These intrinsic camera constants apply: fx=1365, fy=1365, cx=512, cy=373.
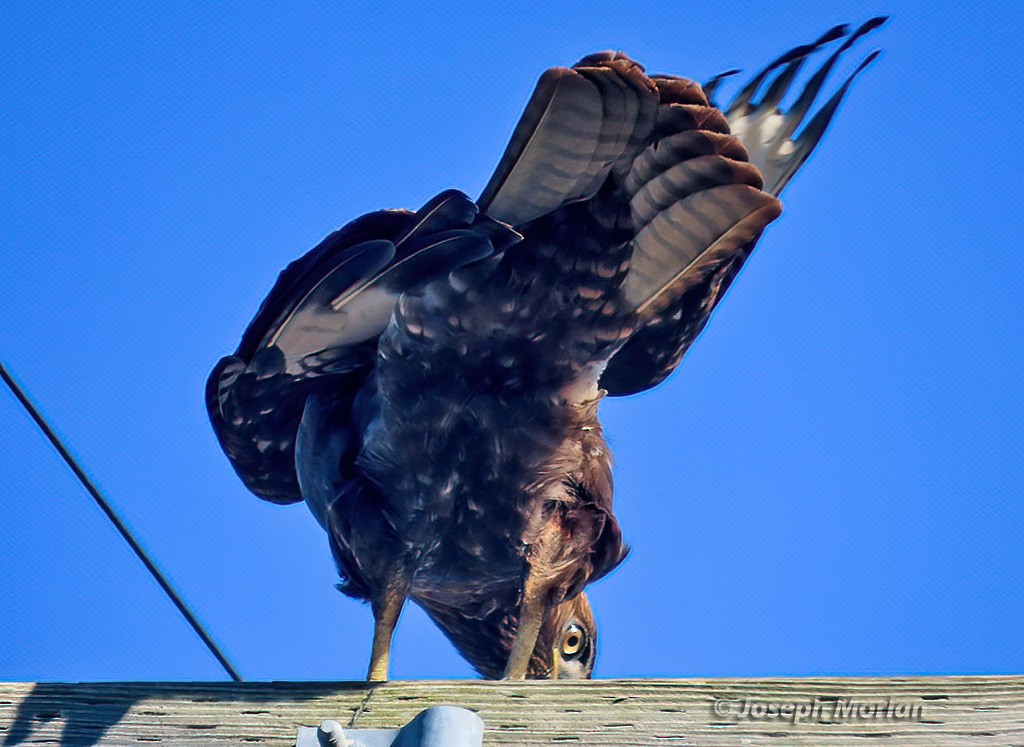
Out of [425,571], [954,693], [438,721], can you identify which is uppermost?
[425,571]

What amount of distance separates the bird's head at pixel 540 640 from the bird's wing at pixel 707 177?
25.1 inches

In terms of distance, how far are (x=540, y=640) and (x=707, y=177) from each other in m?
1.40

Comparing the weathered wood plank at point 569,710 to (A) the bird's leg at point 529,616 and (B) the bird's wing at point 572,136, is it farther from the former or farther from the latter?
(A) the bird's leg at point 529,616

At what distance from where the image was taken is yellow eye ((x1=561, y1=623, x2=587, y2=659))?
3752mm

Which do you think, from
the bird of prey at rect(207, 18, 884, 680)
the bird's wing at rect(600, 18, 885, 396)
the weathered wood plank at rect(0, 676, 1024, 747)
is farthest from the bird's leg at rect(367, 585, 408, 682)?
the weathered wood plank at rect(0, 676, 1024, 747)

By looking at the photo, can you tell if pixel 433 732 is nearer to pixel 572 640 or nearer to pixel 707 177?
pixel 707 177

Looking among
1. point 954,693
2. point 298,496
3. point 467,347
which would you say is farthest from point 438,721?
point 298,496

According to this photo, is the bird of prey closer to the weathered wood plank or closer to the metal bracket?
the weathered wood plank

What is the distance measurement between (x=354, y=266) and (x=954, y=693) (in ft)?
5.75

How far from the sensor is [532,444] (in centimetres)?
324

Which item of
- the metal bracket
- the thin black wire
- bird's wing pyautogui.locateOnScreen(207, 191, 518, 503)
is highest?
bird's wing pyautogui.locateOnScreen(207, 191, 518, 503)

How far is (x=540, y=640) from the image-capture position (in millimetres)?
3633

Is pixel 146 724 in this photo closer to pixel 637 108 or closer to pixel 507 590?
pixel 637 108

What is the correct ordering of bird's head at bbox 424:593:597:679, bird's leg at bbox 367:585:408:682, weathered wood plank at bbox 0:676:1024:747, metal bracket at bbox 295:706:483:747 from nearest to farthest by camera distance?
metal bracket at bbox 295:706:483:747
weathered wood plank at bbox 0:676:1024:747
bird's leg at bbox 367:585:408:682
bird's head at bbox 424:593:597:679
